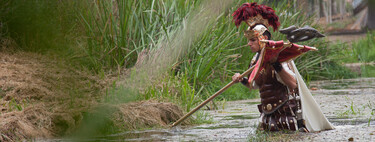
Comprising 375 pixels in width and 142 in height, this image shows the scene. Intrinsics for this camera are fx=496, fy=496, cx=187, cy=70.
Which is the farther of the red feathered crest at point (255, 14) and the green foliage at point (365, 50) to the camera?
the green foliage at point (365, 50)

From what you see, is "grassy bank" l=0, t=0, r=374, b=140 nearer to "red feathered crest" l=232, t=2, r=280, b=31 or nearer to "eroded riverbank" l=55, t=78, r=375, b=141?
"eroded riverbank" l=55, t=78, r=375, b=141

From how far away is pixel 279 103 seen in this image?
148 inches

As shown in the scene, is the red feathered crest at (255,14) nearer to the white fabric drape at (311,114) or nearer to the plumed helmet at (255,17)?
the plumed helmet at (255,17)

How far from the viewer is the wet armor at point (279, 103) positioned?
3.74 m

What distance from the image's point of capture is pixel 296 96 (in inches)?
150

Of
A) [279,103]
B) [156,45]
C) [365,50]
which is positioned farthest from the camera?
[365,50]

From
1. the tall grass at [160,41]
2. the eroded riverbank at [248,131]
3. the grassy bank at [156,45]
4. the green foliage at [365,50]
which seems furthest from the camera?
the green foliage at [365,50]

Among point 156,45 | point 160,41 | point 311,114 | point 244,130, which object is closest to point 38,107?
point 244,130

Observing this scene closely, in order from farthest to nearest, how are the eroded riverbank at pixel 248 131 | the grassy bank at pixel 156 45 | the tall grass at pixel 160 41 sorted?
the tall grass at pixel 160 41 < the grassy bank at pixel 156 45 < the eroded riverbank at pixel 248 131

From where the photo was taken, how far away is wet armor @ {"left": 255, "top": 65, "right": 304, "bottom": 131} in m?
3.74

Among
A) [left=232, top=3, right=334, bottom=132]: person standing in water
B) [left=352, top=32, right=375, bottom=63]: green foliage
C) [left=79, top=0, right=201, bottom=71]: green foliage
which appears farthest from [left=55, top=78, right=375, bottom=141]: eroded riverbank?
[left=352, top=32, right=375, bottom=63]: green foliage

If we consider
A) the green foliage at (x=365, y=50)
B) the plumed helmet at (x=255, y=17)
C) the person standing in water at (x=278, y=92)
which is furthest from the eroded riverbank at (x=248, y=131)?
the green foliage at (x=365, y=50)

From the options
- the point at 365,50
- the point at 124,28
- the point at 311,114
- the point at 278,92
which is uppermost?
the point at 124,28

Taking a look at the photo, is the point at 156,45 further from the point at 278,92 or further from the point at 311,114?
the point at 311,114
